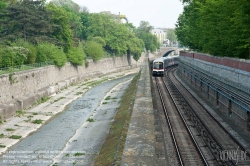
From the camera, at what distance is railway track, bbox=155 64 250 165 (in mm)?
20458

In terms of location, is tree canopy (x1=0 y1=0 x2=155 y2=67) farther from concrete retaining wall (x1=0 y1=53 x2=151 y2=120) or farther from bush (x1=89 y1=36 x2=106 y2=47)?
concrete retaining wall (x1=0 y1=53 x2=151 y2=120)

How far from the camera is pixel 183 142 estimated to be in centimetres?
2409

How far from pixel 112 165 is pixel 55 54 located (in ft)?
168

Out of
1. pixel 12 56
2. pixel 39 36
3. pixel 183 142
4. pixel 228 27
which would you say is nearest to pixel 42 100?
pixel 12 56

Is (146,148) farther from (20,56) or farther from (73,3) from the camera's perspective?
(73,3)

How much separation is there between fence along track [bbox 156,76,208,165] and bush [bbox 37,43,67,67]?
35.4 m

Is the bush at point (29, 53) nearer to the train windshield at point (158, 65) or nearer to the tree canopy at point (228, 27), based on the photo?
the train windshield at point (158, 65)

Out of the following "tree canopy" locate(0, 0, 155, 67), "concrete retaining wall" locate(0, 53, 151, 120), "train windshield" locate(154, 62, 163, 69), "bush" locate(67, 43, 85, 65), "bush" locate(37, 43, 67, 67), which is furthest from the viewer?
"bush" locate(67, 43, 85, 65)

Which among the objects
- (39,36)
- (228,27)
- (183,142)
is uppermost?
(39,36)

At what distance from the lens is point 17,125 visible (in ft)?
116

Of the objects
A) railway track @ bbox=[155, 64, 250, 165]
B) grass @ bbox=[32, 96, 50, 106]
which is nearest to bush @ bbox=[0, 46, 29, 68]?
grass @ bbox=[32, 96, 50, 106]

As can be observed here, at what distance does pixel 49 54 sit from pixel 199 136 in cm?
4527

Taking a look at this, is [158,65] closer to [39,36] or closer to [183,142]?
[39,36]

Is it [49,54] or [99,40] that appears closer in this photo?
[49,54]
